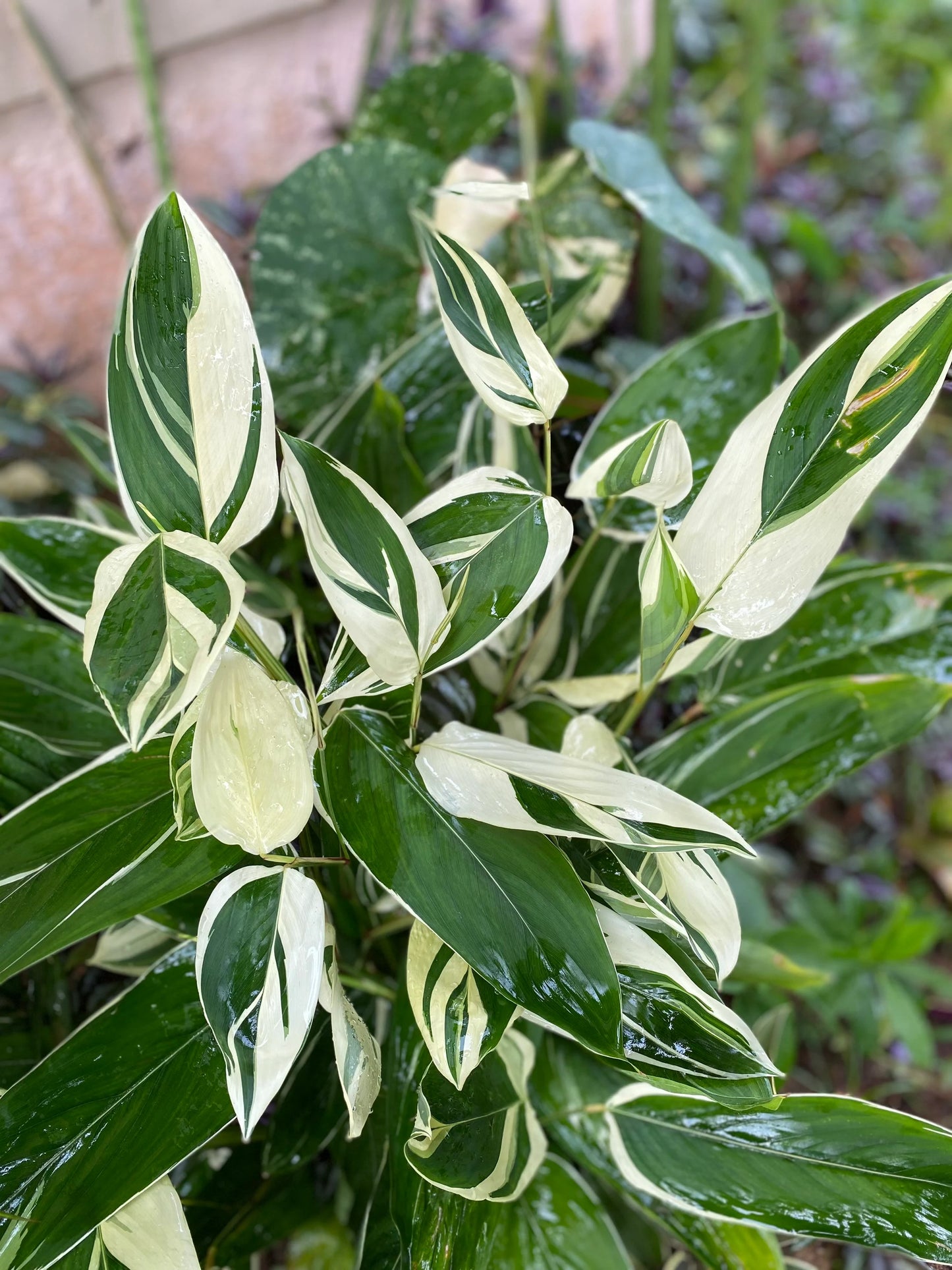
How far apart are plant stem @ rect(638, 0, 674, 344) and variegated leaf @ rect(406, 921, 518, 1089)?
898 mm

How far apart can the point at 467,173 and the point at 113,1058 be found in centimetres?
66

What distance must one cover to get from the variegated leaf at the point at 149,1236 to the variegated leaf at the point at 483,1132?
13cm

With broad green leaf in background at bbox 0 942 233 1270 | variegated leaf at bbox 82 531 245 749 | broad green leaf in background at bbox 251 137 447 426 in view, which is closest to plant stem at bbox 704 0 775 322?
broad green leaf in background at bbox 251 137 447 426

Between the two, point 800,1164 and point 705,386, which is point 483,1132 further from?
point 705,386

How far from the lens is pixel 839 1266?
2.42 ft

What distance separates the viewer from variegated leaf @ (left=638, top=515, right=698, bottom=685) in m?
0.43

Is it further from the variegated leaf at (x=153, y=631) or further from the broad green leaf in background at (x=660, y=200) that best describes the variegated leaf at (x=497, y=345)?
the broad green leaf in background at (x=660, y=200)

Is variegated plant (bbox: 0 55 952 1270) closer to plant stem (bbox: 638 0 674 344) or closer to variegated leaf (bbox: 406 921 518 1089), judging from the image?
variegated leaf (bbox: 406 921 518 1089)

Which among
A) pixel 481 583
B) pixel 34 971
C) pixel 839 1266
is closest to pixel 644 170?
pixel 481 583

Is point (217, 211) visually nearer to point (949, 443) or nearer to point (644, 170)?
point (644, 170)

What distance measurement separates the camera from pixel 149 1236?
17.3 inches

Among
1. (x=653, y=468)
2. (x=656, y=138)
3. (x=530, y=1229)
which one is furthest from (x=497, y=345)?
(x=656, y=138)

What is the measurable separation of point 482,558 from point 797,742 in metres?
0.30

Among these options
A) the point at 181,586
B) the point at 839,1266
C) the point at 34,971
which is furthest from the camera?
the point at 839,1266
